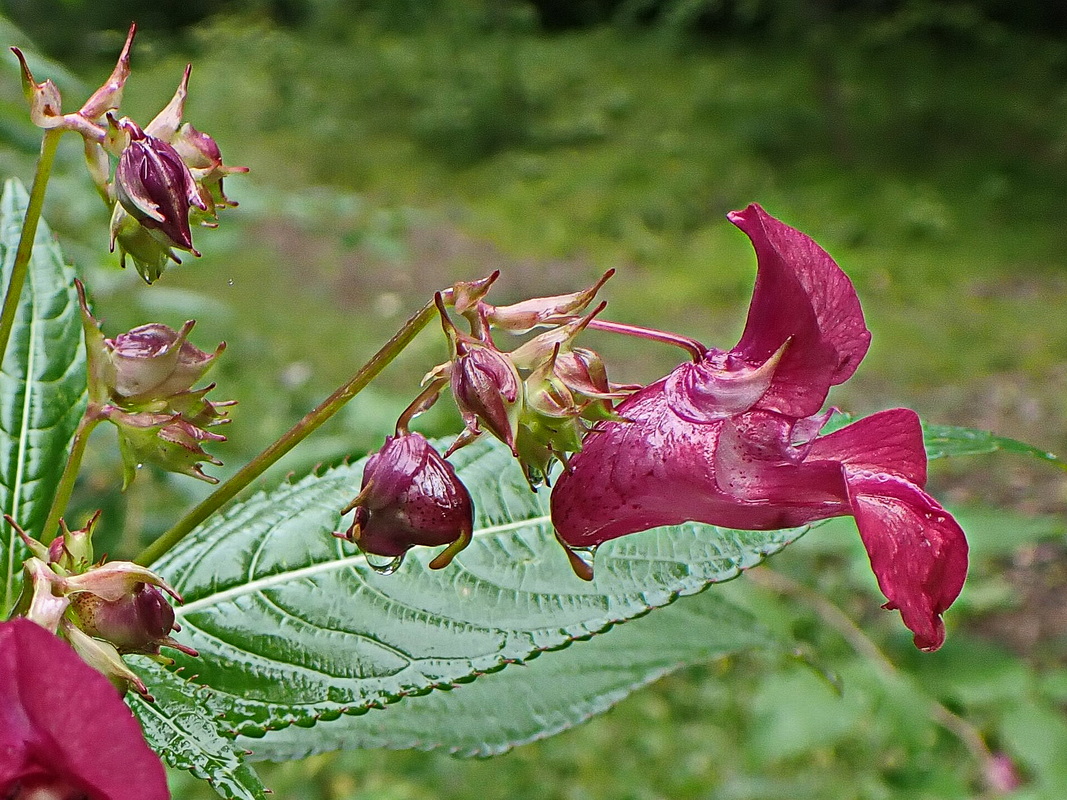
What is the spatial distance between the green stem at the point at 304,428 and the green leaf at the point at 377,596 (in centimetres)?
11

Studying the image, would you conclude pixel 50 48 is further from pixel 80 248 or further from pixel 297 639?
pixel 297 639

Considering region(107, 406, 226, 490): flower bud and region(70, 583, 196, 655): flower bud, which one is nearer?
region(70, 583, 196, 655): flower bud

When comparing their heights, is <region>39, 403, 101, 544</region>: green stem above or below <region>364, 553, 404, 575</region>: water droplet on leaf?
above

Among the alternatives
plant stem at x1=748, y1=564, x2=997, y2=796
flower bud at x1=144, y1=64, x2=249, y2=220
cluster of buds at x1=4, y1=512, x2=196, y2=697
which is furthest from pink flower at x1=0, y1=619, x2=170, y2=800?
plant stem at x1=748, y1=564, x2=997, y2=796

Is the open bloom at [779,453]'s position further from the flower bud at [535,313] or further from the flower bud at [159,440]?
the flower bud at [159,440]

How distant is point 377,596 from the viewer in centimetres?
78

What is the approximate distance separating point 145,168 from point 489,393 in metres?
0.25

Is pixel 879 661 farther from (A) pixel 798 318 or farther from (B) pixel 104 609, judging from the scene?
(B) pixel 104 609

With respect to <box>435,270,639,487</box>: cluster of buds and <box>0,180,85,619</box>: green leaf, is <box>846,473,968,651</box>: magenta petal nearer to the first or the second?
<box>435,270,639,487</box>: cluster of buds

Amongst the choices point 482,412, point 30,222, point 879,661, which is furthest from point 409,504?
point 879,661

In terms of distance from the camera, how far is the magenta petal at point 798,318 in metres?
0.59

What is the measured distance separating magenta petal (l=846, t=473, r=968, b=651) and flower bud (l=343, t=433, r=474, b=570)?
0.73 ft

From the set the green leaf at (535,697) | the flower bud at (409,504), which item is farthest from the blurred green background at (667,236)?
the flower bud at (409,504)

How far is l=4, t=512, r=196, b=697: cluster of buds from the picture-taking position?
54 cm
